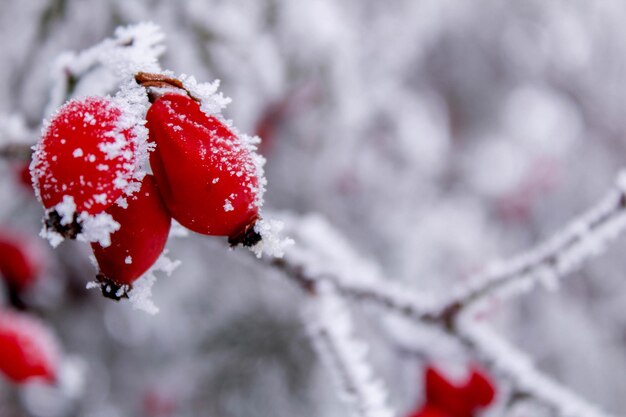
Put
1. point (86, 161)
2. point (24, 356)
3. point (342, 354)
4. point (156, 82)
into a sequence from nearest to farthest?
point (86, 161) < point (156, 82) < point (342, 354) < point (24, 356)

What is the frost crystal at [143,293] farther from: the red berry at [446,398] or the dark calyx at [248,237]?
the red berry at [446,398]

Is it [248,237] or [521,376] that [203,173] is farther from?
[521,376]

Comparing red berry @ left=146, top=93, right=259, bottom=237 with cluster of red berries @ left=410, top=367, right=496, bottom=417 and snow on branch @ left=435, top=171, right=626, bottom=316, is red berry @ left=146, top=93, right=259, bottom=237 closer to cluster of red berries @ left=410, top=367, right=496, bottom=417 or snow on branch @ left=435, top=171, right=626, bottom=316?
snow on branch @ left=435, top=171, right=626, bottom=316

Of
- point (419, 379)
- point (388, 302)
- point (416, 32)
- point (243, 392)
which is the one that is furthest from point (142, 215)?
point (416, 32)

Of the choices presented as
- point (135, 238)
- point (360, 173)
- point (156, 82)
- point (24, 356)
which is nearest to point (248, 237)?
point (135, 238)

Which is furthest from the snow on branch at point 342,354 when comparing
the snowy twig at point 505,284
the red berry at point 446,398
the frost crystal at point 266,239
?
the red berry at point 446,398
